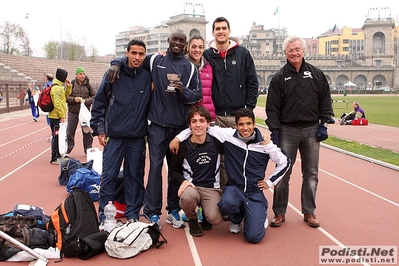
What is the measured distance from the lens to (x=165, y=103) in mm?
5332

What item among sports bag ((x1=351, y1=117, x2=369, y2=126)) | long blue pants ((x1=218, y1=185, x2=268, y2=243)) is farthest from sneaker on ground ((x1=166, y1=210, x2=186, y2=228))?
sports bag ((x1=351, y1=117, x2=369, y2=126))

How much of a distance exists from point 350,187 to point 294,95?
2900 millimetres

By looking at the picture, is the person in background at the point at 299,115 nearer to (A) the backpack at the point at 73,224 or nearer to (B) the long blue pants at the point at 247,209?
(B) the long blue pants at the point at 247,209

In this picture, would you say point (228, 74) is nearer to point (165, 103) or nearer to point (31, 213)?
point (165, 103)

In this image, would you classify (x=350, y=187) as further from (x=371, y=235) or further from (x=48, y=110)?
(x=48, y=110)

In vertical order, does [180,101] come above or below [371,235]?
above

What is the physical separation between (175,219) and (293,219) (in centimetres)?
152

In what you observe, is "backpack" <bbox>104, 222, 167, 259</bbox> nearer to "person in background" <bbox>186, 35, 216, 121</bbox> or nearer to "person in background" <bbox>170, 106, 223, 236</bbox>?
"person in background" <bbox>170, 106, 223, 236</bbox>

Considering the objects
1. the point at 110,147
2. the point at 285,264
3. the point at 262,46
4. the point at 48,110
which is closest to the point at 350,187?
the point at 285,264

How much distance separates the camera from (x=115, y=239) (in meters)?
4.50

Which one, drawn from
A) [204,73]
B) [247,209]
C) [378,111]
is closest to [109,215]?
[247,209]

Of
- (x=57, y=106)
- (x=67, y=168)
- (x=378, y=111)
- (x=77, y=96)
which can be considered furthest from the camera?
(x=378, y=111)

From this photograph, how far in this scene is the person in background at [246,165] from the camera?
16.7 ft

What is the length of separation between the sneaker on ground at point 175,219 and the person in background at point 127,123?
391mm
